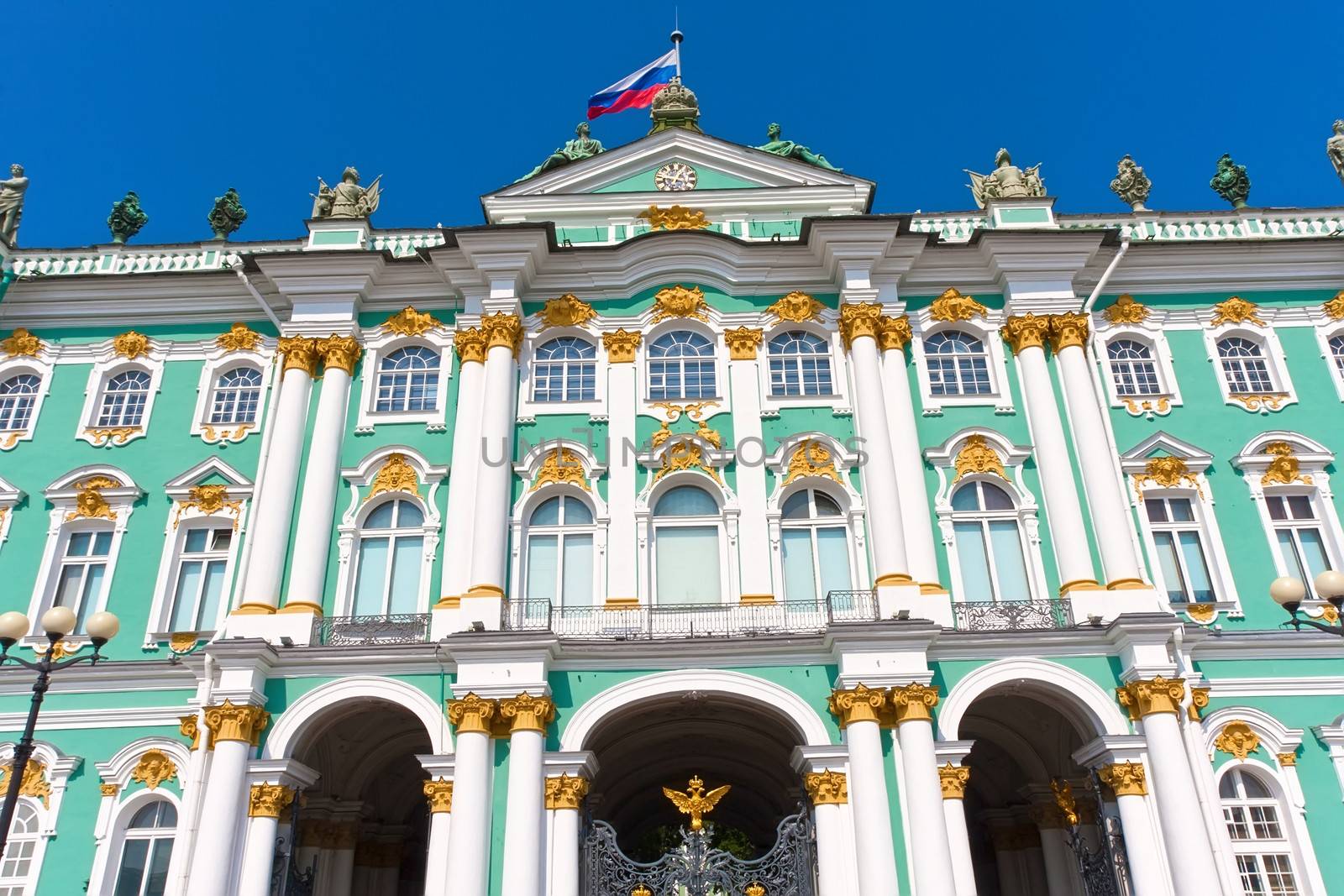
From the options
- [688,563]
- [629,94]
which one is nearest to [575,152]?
[629,94]

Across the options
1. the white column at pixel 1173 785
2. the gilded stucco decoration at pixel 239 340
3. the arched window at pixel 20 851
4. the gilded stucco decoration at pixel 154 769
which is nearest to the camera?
the white column at pixel 1173 785

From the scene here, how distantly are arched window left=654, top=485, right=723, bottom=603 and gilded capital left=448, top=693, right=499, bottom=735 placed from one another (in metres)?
4.17

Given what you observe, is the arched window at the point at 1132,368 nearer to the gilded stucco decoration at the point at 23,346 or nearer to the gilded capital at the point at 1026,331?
the gilded capital at the point at 1026,331

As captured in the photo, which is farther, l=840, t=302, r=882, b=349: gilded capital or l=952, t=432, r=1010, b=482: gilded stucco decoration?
l=840, t=302, r=882, b=349: gilded capital

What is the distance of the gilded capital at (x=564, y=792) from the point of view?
784 inches

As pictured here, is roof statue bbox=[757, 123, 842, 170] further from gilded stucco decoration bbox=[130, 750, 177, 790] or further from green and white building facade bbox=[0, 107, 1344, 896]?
gilded stucco decoration bbox=[130, 750, 177, 790]

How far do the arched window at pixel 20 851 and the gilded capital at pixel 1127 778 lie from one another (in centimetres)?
1981

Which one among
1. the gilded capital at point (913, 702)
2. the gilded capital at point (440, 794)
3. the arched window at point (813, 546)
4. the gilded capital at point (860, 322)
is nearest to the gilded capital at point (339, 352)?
the gilded capital at point (440, 794)

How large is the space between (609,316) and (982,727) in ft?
39.9

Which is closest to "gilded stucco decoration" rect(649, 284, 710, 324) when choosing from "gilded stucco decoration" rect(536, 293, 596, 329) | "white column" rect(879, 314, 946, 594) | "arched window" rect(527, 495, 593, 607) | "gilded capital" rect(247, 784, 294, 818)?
"gilded stucco decoration" rect(536, 293, 596, 329)

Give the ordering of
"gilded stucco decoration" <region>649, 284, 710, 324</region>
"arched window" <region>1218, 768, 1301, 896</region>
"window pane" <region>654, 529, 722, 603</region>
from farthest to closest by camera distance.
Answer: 1. "gilded stucco decoration" <region>649, 284, 710, 324</region>
2. "window pane" <region>654, 529, 722, 603</region>
3. "arched window" <region>1218, 768, 1301, 896</region>

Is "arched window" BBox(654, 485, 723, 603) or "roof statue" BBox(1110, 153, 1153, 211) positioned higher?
"roof statue" BBox(1110, 153, 1153, 211)

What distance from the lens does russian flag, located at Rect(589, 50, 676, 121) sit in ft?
90.8

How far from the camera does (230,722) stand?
2023 cm
